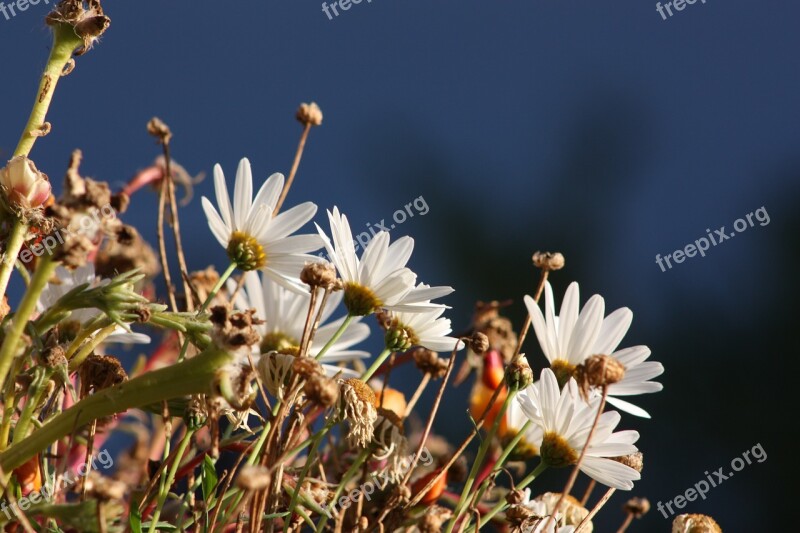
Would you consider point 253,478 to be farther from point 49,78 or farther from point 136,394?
point 49,78

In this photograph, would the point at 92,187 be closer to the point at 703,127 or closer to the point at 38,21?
the point at 38,21

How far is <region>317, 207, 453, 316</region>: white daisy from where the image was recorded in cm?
39

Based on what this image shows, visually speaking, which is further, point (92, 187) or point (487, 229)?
point (487, 229)

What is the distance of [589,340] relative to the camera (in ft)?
1.34

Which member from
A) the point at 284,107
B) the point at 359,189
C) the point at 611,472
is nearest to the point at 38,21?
the point at 611,472

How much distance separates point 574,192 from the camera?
3.53 m

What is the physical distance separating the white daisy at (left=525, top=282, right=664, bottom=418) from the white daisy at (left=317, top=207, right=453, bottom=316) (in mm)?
60

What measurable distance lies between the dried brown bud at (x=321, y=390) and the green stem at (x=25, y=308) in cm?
8

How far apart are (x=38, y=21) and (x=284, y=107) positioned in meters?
2.06

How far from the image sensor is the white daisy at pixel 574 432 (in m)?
0.37

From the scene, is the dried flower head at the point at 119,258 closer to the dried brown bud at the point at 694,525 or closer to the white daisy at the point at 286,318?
the white daisy at the point at 286,318
